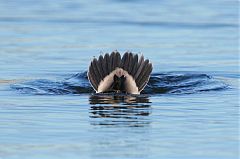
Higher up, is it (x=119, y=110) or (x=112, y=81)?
(x=112, y=81)

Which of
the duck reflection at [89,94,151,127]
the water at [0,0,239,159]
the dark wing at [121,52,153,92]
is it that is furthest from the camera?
the dark wing at [121,52,153,92]

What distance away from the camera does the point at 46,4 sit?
2416 centimetres

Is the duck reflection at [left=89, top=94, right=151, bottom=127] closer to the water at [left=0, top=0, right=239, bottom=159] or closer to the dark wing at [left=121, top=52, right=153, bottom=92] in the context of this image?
the water at [left=0, top=0, right=239, bottom=159]

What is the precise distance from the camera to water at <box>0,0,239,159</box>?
964cm

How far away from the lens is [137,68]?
524 inches

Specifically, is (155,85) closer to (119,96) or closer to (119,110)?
(119,96)

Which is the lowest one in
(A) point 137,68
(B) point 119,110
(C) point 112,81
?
(B) point 119,110

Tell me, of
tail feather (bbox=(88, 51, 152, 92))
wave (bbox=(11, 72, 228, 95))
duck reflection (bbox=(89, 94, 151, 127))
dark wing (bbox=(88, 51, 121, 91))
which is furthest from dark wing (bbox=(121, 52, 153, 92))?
duck reflection (bbox=(89, 94, 151, 127))

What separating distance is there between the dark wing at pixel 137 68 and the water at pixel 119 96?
0.18 m

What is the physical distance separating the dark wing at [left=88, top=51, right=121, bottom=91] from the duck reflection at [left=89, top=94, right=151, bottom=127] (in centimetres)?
28

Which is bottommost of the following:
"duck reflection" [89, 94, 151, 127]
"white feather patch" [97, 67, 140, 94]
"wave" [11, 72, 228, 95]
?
"duck reflection" [89, 94, 151, 127]

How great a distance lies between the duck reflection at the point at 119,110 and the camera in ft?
35.2

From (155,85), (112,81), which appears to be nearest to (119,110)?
(112,81)

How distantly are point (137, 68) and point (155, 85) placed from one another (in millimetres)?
763
